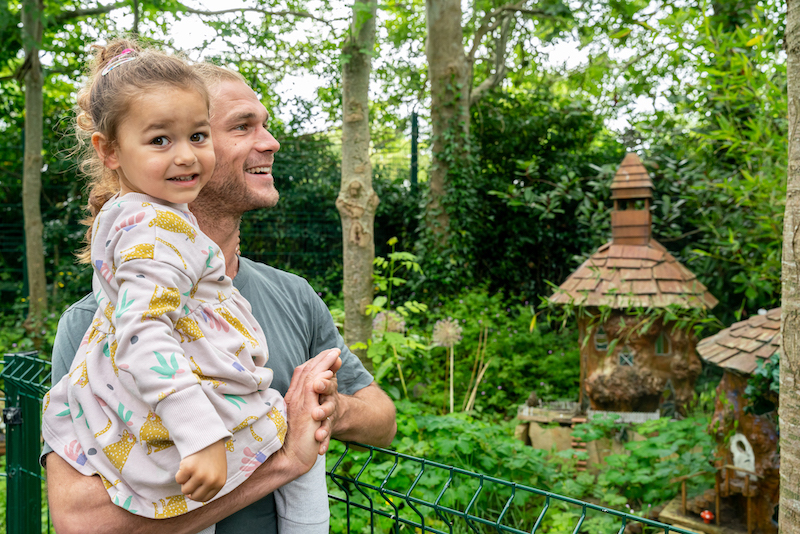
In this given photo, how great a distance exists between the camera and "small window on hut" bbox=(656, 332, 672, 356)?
3.97m

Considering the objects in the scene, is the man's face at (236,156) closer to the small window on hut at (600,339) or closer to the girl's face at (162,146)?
the girl's face at (162,146)

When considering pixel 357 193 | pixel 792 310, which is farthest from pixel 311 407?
pixel 357 193

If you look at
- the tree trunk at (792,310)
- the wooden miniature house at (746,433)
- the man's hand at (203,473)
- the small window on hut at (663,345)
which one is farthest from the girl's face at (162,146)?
the small window on hut at (663,345)

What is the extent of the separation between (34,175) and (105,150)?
222 inches

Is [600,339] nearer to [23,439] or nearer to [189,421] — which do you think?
[23,439]

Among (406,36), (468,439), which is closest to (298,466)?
(468,439)

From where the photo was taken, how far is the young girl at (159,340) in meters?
0.88

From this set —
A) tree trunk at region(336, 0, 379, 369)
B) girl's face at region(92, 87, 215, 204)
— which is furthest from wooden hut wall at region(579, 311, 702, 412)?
girl's face at region(92, 87, 215, 204)

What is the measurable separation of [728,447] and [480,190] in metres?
4.08

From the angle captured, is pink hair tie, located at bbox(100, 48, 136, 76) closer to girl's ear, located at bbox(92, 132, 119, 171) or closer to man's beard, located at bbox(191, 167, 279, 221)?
girl's ear, located at bbox(92, 132, 119, 171)

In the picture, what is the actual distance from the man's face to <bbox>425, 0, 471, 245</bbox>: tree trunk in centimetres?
480

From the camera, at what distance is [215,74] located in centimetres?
147

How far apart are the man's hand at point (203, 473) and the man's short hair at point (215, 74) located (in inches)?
37.8

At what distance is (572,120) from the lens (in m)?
6.62
